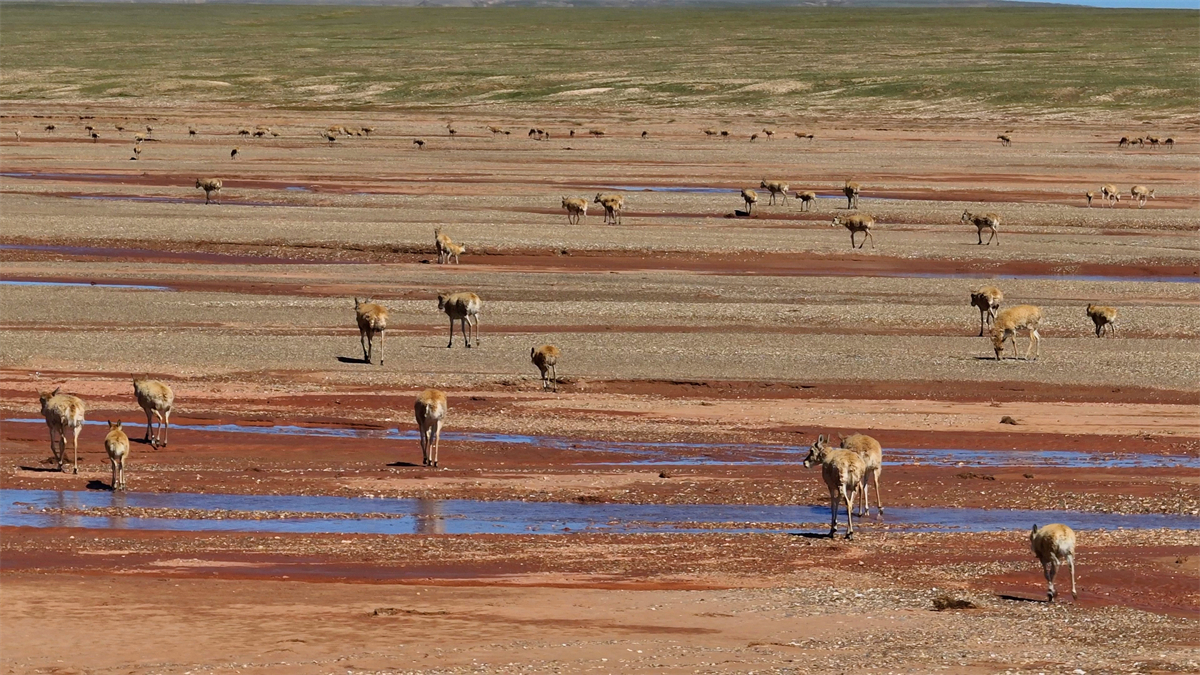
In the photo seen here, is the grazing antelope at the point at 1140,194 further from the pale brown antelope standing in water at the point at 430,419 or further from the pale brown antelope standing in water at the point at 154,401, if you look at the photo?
the pale brown antelope standing in water at the point at 154,401

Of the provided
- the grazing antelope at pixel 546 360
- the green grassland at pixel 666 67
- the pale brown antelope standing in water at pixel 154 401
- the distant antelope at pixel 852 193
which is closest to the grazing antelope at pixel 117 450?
the pale brown antelope standing in water at pixel 154 401

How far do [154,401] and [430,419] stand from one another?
3845mm

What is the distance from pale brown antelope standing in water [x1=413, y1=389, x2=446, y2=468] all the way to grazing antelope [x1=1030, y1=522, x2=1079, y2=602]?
318 inches

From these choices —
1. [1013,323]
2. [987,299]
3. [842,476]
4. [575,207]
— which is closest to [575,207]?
[575,207]

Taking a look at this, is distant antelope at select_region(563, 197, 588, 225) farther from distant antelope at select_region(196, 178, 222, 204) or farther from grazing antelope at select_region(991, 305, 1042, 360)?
grazing antelope at select_region(991, 305, 1042, 360)

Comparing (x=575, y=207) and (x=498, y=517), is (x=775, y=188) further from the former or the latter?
(x=498, y=517)

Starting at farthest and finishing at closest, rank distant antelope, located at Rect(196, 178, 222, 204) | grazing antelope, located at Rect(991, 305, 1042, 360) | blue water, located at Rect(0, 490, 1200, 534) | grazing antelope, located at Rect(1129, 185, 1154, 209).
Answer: grazing antelope, located at Rect(1129, 185, 1154, 209)
distant antelope, located at Rect(196, 178, 222, 204)
grazing antelope, located at Rect(991, 305, 1042, 360)
blue water, located at Rect(0, 490, 1200, 534)

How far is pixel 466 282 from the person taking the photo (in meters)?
38.5

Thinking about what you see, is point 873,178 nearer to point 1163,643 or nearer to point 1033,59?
point 1163,643

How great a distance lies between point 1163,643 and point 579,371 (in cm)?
1470

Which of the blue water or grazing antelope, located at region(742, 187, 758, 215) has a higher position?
grazing antelope, located at region(742, 187, 758, 215)

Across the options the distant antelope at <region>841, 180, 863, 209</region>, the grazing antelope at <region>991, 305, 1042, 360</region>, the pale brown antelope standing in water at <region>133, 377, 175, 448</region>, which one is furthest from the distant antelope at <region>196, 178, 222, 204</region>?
the pale brown antelope standing in water at <region>133, 377, 175, 448</region>

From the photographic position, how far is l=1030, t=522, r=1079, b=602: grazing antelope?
1540cm

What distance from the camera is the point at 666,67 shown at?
128 meters
